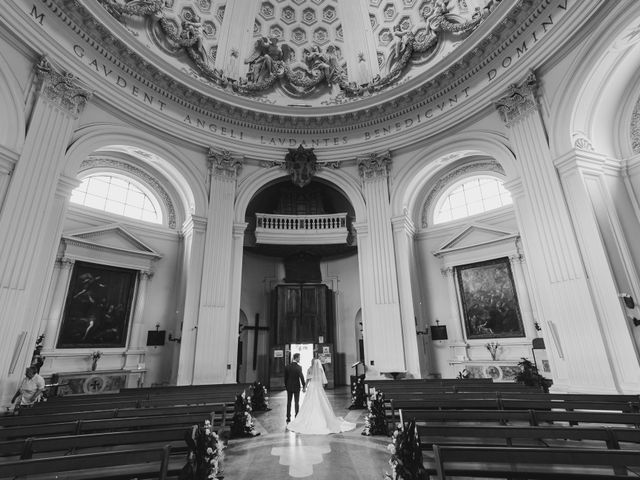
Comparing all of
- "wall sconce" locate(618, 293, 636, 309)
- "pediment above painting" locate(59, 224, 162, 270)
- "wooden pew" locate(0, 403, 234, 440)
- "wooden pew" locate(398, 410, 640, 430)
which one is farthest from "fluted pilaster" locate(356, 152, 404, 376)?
"pediment above painting" locate(59, 224, 162, 270)

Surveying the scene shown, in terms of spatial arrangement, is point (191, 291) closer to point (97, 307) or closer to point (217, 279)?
point (217, 279)

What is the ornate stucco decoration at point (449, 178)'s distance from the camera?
36.8ft

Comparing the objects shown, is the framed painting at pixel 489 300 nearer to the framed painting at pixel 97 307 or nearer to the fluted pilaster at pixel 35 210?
the framed painting at pixel 97 307

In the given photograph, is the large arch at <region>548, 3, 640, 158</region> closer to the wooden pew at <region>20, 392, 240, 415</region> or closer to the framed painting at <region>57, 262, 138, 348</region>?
the wooden pew at <region>20, 392, 240, 415</region>

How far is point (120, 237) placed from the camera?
10.5 m

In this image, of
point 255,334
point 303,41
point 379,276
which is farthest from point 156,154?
point 303,41

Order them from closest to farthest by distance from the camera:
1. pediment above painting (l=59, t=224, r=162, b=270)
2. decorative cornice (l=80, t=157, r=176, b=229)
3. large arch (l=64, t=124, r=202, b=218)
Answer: large arch (l=64, t=124, r=202, b=218), pediment above painting (l=59, t=224, r=162, b=270), decorative cornice (l=80, t=157, r=176, b=229)

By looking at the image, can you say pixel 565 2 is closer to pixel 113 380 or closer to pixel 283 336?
pixel 283 336

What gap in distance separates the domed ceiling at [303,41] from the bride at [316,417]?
33.1 ft

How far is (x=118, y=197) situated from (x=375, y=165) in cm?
891

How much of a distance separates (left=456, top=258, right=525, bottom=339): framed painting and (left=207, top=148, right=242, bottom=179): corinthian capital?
8.57m

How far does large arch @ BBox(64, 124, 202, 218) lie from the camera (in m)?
8.44

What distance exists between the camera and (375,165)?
1208 centimetres

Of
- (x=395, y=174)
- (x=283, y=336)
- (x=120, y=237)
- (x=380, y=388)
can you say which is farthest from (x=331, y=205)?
(x=380, y=388)
